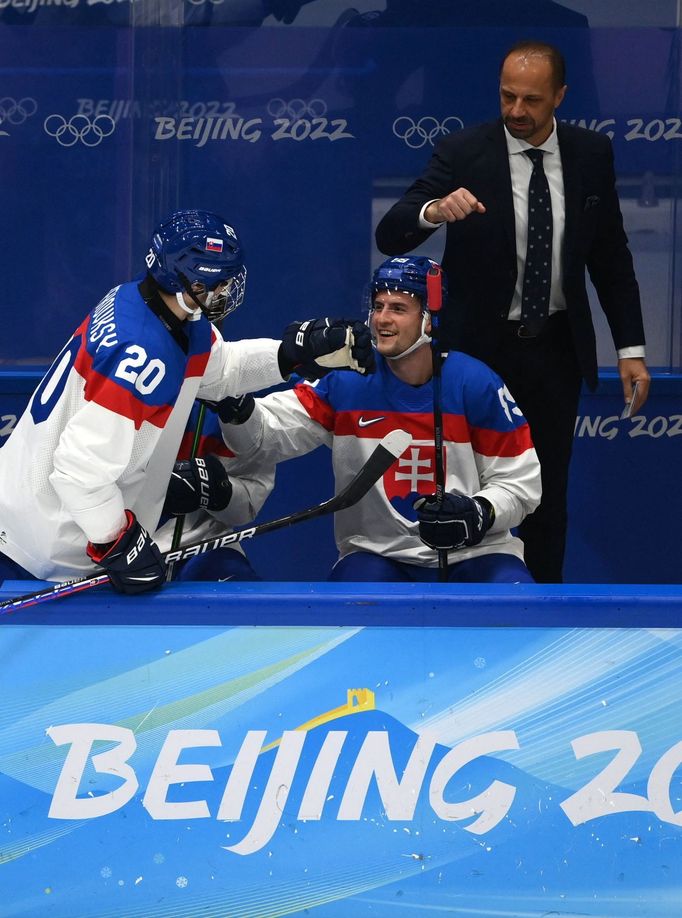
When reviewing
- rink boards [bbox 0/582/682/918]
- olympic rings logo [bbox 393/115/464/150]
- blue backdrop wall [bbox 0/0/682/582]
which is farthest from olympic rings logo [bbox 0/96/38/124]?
rink boards [bbox 0/582/682/918]

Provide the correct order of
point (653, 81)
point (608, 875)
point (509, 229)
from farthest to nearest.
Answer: point (653, 81) < point (509, 229) < point (608, 875)

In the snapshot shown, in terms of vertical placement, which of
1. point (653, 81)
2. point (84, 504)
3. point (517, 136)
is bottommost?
point (84, 504)

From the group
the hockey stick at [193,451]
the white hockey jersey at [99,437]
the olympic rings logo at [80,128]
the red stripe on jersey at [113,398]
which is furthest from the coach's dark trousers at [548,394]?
the olympic rings logo at [80,128]

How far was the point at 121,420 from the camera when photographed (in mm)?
2545

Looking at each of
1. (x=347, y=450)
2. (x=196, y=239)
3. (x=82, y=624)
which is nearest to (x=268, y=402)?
(x=347, y=450)

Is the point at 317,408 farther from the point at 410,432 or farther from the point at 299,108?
the point at 299,108

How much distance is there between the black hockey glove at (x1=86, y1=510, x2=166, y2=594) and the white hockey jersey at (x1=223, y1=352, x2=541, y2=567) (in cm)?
79

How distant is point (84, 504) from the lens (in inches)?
99.0

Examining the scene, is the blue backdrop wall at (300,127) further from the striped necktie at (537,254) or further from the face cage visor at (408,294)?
the face cage visor at (408,294)

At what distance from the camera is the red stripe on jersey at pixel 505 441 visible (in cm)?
322

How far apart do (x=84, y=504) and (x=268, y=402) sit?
0.88 m

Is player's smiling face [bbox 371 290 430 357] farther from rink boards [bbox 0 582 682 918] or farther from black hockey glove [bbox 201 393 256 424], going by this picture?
rink boards [bbox 0 582 682 918]

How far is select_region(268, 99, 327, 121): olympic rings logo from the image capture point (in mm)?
4578

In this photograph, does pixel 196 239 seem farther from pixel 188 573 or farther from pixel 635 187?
pixel 635 187
